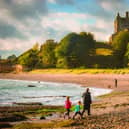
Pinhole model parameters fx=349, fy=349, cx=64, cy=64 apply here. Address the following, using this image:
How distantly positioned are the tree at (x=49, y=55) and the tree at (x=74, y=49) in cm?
529

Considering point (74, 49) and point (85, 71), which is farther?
point (74, 49)

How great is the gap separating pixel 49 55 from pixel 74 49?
14266 mm

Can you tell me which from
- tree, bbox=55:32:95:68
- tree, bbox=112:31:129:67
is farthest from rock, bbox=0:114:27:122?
tree, bbox=112:31:129:67

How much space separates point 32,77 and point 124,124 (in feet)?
341

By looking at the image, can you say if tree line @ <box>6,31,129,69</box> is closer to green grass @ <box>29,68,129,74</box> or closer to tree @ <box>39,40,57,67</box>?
tree @ <box>39,40,57,67</box>

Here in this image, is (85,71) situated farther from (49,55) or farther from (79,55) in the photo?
(49,55)

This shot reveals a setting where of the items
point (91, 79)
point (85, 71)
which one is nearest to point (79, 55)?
Result: point (85, 71)

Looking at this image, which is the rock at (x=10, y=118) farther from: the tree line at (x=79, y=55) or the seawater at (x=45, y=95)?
the tree line at (x=79, y=55)

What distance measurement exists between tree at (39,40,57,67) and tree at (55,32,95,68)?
529 cm

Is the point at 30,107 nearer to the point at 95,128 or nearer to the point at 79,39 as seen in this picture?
the point at 95,128

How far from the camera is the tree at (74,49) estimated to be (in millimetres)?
129875

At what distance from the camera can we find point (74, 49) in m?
141

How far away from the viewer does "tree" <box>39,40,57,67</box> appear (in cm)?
14595

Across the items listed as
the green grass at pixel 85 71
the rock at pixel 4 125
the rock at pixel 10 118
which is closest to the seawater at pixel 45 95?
the rock at pixel 10 118
